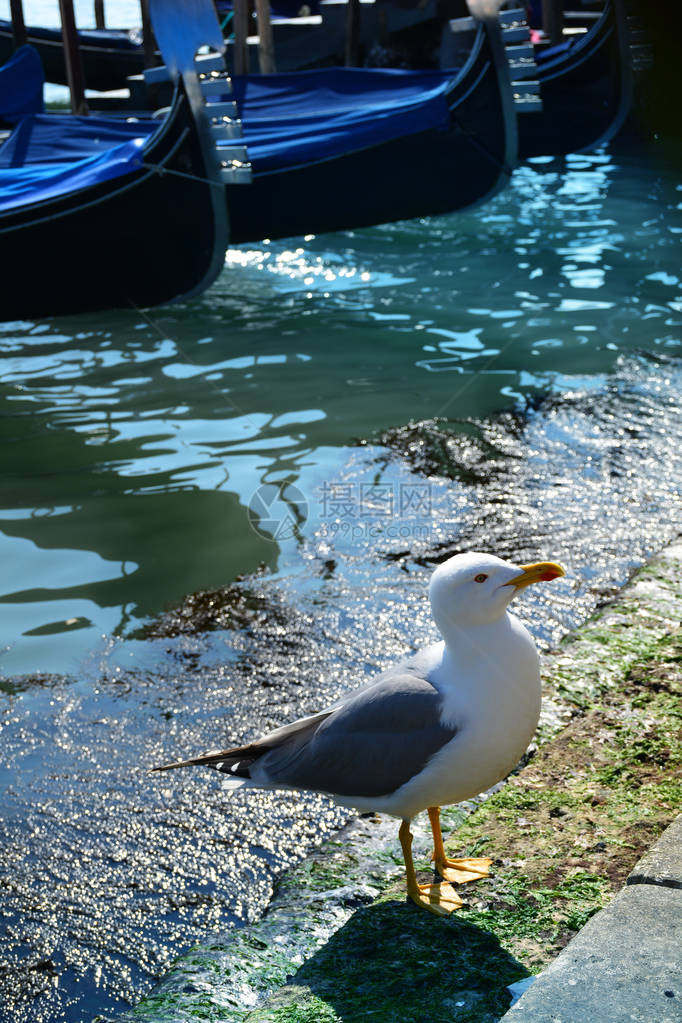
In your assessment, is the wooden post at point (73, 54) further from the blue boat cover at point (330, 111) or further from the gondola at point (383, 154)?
the gondola at point (383, 154)

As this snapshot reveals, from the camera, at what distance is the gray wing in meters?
2.57

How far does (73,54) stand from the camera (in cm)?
1291

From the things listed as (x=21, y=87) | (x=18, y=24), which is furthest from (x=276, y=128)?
(x=18, y=24)

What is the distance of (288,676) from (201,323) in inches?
219

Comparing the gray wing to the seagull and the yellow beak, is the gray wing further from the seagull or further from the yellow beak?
the yellow beak

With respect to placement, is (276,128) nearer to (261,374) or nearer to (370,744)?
(261,374)

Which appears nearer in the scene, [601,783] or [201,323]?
[601,783]

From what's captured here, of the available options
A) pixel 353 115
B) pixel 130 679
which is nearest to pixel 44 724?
pixel 130 679

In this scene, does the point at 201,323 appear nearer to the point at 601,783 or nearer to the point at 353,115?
the point at 353,115

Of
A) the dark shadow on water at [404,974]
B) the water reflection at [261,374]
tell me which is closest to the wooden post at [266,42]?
the water reflection at [261,374]

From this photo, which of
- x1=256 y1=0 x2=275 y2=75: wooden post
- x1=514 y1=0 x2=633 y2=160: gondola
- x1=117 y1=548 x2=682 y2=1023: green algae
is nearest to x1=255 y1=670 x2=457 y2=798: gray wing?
x1=117 y1=548 x2=682 y2=1023: green algae

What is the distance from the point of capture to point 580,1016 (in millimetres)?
Result: 1765

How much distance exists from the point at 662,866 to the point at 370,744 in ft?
2.51

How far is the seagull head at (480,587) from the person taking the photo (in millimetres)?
2516
